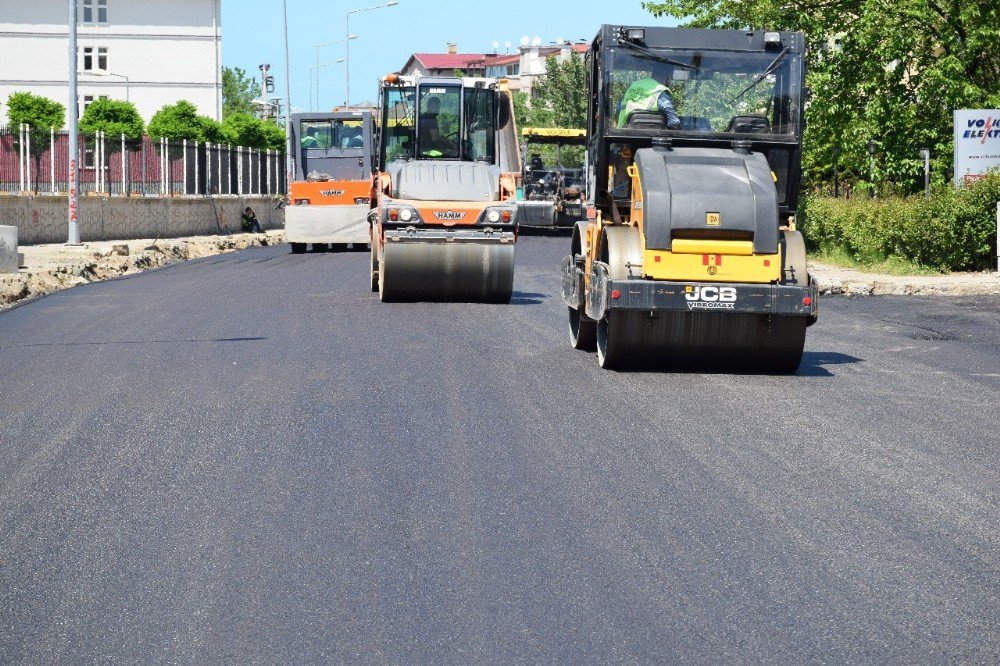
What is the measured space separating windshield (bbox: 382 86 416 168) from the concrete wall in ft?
44.0

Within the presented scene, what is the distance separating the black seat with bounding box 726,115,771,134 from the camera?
41.9 ft

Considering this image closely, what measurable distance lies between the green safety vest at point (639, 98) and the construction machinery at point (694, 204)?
0.04ft

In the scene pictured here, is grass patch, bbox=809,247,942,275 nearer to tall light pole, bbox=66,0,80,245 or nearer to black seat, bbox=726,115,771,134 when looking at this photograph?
black seat, bbox=726,115,771,134

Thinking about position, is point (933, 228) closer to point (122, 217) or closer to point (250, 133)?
point (122, 217)

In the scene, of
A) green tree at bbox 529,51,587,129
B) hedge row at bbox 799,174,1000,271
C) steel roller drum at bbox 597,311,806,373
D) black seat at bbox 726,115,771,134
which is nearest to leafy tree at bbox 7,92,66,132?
green tree at bbox 529,51,587,129

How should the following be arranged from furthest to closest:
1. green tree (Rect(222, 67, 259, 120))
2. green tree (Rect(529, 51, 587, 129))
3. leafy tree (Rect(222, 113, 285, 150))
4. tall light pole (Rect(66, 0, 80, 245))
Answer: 1. green tree (Rect(222, 67, 259, 120))
2. green tree (Rect(529, 51, 587, 129))
3. leafy tree (Rect(222, 113, 285, 150))
4. tall light pole (Rect(66, 0, 80, 245))

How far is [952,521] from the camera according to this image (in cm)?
696

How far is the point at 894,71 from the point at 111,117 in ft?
159

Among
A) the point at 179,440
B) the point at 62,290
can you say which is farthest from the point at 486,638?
the point at 62,290

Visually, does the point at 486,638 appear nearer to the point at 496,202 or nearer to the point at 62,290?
the point at 496,202

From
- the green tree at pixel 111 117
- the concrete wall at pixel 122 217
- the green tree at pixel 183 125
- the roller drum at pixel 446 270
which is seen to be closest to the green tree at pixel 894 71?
the roller drum at pixel 446 270

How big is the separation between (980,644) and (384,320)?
38.8ft

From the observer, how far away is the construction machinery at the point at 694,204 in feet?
38.2

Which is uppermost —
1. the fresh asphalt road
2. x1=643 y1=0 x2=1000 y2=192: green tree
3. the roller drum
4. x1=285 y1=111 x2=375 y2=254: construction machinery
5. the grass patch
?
x1=643 y1=0 x2=1000 y2=192: green tree
